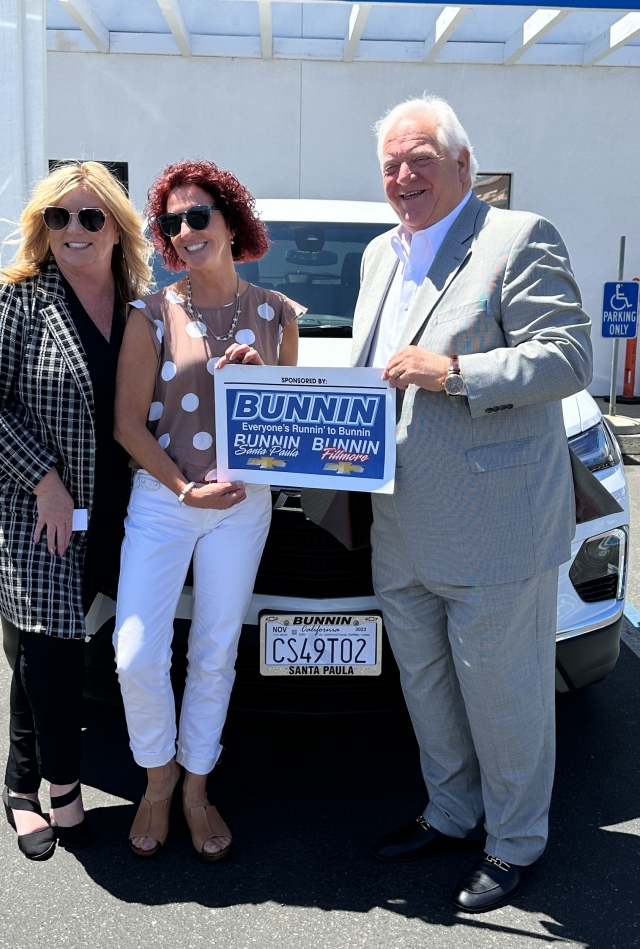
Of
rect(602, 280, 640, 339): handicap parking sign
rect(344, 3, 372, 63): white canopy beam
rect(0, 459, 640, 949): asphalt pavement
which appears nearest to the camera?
rect(0, 459, 640, 949): asphalt pavement

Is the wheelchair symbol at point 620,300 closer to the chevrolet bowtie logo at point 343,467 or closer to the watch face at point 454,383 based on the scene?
the chevrolet bowtie logo at point 343,467

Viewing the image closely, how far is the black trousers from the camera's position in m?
2.46

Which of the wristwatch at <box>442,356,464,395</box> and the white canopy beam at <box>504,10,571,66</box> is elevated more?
the white canopy beam at <box>504,10,571,66</box>

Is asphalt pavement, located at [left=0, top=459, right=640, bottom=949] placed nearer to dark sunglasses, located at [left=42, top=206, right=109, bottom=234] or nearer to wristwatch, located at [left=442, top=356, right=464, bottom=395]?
wristwatch, located at [left=442, top=356, right=464, bottom=395]

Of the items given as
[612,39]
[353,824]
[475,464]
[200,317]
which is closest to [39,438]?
[200,317]

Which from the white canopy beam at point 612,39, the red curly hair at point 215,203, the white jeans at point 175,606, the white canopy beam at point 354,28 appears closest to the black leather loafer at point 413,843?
the white jeans at point 175,606

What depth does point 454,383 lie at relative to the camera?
6.84ft

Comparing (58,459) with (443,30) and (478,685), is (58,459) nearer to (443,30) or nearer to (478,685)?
(478,685)

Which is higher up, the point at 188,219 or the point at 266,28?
the point at 266,28

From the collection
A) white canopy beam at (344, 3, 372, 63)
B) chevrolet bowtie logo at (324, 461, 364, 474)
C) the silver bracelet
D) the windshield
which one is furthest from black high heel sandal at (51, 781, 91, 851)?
white canopy beam at (344, 3, 372, 63)

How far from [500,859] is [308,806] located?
0.67m

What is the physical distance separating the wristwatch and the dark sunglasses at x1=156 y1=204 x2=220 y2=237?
78 centimetres

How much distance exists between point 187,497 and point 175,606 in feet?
1.05

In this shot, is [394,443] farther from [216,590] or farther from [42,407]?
[42,407]
